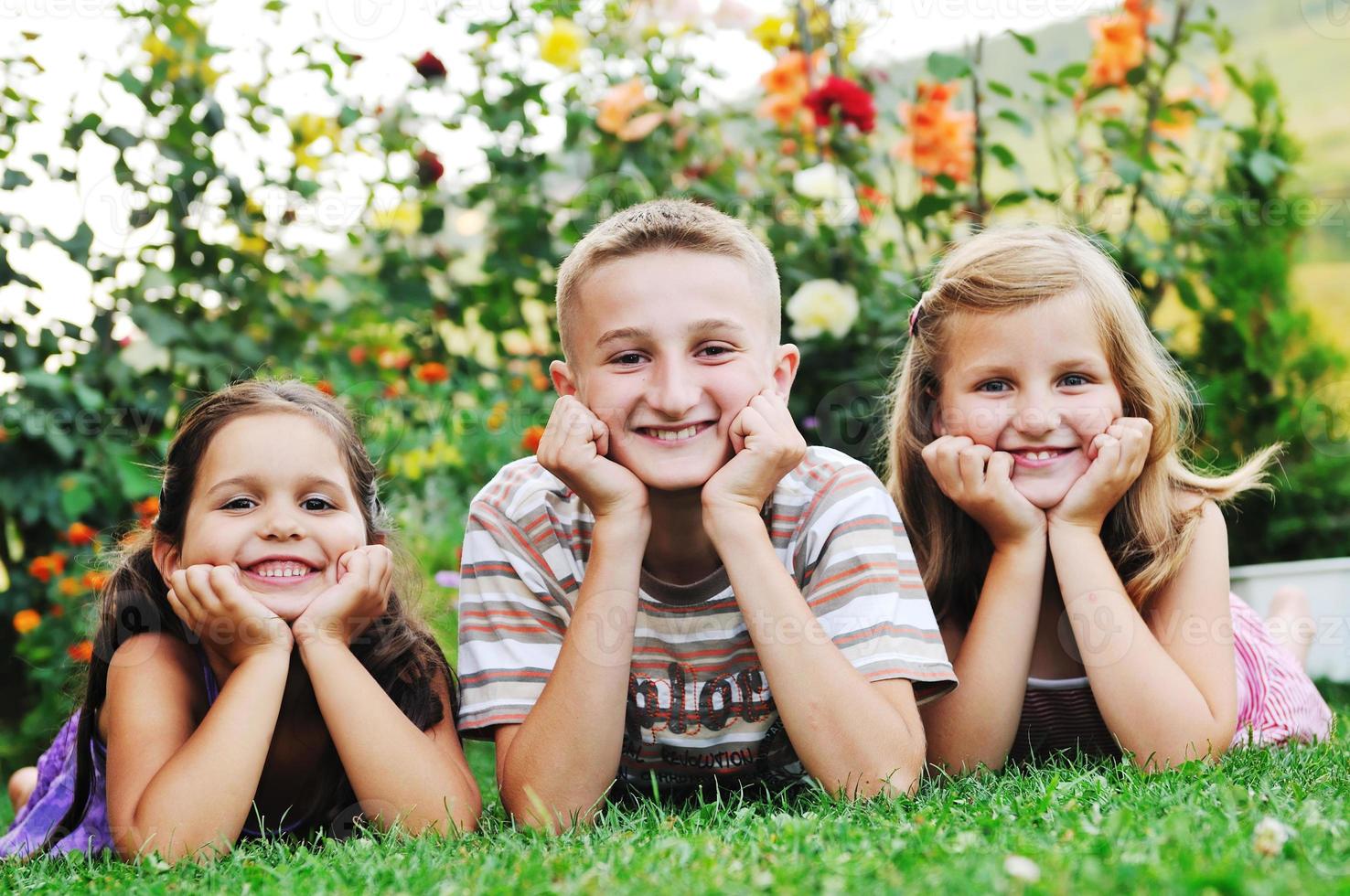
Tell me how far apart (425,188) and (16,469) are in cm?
178

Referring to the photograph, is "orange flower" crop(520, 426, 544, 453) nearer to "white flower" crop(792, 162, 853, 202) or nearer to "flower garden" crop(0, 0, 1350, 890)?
"flower garden" crop(0, 0, 1350, 890)

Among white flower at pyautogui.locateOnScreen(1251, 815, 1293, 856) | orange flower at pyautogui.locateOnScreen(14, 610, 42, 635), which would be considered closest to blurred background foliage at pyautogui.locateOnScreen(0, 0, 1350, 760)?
orange flower at pyautogui.locateOnScreen(14, 610, 42, 635)

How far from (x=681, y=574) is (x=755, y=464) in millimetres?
402

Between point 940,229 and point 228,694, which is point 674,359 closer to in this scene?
point 228,694

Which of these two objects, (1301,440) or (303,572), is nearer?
(303,572)

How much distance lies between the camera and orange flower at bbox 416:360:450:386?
4.63 meters

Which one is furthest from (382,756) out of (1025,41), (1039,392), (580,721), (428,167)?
(1025,41)

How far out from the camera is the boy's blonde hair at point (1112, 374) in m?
2.91

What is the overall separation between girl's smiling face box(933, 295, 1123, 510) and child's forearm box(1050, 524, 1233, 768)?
0.60 ft

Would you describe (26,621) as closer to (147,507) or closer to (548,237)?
(147,507)

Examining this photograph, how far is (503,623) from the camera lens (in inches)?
99.5

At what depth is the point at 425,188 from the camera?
15.4 ft

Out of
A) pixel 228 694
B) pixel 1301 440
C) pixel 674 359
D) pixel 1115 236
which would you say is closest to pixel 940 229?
pixel 1115 236

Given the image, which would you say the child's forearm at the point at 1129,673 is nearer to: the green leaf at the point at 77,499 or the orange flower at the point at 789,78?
the orange flower at the point at 789,78
